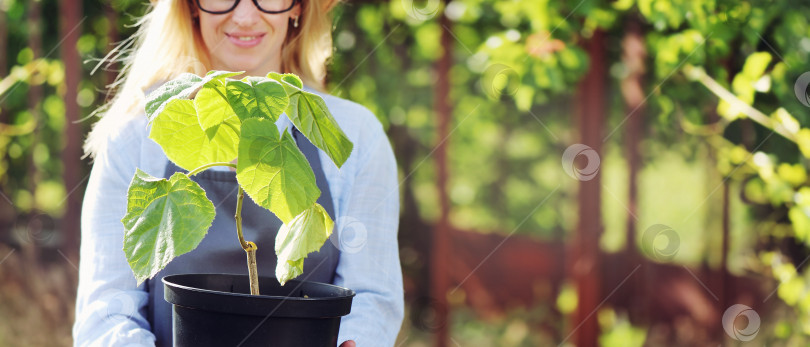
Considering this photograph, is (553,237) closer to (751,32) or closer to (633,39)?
(633,39)

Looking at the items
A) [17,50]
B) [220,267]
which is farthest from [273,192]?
[17,50]

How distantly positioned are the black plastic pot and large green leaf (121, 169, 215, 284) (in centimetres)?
6

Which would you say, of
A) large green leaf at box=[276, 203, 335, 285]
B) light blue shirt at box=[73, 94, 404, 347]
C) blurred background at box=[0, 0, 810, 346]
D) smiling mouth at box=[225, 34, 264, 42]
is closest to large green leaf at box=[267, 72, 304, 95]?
large green leaf at box=[276, 203, 335, 285]

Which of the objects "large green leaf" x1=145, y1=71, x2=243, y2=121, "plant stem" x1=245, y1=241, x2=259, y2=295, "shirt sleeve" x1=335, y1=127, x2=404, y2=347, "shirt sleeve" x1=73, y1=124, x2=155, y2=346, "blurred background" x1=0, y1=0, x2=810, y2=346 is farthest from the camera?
"blurred background" x1=0, y1=0, x2=810, y2=346

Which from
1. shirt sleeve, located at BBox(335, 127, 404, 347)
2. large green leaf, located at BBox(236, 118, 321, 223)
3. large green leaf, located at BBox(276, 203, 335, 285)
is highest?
large green leaf, located at BBox(236, 118, 321, 223)

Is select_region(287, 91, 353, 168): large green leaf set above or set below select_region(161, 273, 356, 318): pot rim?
above

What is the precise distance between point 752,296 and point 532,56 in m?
1.32

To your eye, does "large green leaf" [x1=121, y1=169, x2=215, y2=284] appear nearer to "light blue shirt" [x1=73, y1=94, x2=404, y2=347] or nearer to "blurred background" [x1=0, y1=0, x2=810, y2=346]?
"light blue shirt" [x1=73, y1=94, x2=404, y2=347]

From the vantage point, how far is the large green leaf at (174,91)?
32.3 inches

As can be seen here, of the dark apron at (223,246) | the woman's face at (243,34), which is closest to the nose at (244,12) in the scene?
the woman's face at (243,34)

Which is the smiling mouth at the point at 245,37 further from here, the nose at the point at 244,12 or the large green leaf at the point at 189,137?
the large green leaf at the point at 189,137

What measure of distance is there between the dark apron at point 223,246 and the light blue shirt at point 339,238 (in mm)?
31

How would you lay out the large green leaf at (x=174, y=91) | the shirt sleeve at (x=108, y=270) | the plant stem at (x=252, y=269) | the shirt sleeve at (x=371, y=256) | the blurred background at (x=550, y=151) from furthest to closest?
the blurred background at (x=550, y=151) → the shirt sleeve at (x=371, y=256) → the shirt sleeve at (x=108, y=270) → the plant stem at (x=252, y=269) → the large green leaf at (x=174, y=91)

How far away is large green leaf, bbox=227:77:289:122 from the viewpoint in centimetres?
83
